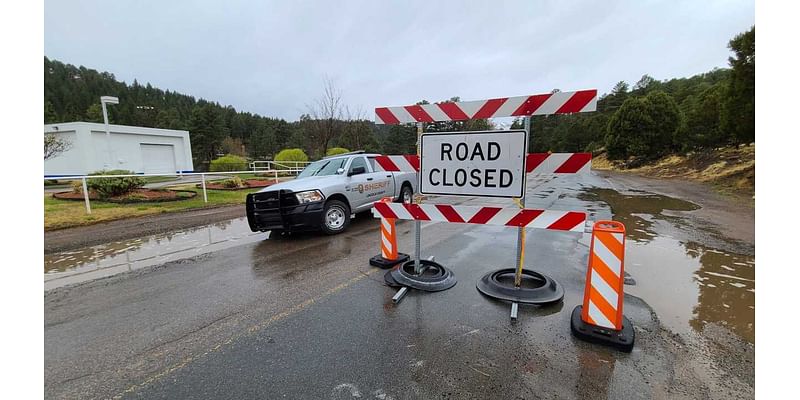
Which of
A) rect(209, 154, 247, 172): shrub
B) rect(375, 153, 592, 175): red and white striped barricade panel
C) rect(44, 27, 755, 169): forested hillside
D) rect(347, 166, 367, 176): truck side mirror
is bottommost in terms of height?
rect(375, 153, 592, 175): red and white striped barricade panel

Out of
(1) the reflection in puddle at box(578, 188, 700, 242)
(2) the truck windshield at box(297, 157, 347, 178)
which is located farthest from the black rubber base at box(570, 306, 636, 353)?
(2) the truck windshield at box(297, 157, 347, 178)

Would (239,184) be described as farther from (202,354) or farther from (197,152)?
(197,152)

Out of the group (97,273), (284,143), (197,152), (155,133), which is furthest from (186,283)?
(284,143)

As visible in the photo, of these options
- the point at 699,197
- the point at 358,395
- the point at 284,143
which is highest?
the point at 284,143

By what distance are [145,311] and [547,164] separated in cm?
441

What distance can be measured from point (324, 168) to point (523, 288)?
5.17m

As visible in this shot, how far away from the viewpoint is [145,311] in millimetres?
3416

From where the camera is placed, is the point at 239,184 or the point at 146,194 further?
the point at 239,184

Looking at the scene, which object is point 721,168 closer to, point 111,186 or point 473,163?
point 473,163

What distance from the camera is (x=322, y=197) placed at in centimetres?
629

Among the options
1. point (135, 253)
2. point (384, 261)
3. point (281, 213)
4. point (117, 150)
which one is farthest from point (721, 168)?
point (117, 150)

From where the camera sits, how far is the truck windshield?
285 inches

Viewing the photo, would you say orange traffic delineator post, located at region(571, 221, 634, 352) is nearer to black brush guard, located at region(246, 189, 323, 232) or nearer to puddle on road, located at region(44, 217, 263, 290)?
black brush guard, located at region(246, 189, 323, 232)

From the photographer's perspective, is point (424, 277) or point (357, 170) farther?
point (357, 170)
